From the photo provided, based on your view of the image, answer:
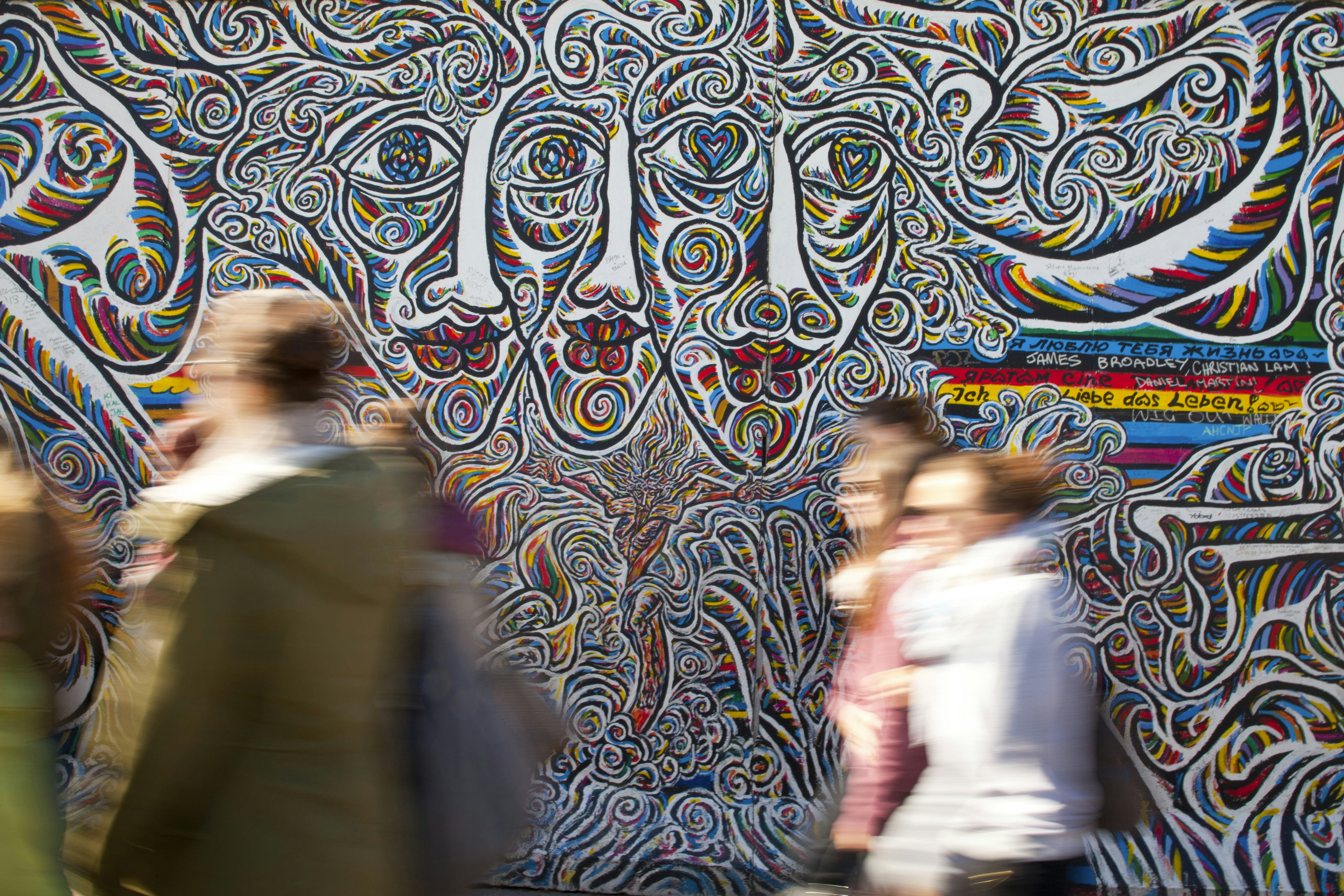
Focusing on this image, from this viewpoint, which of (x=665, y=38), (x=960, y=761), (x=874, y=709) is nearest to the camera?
(x=960, y=761)

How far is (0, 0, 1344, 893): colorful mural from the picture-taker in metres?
3.11

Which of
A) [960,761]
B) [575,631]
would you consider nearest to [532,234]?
[575,631]

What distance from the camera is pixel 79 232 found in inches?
138

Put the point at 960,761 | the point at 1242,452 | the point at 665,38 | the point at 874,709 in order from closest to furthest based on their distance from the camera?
1. the point at 960,761
2. the point at 874,709
3. the point at 1242,452
4. the point at 665,38

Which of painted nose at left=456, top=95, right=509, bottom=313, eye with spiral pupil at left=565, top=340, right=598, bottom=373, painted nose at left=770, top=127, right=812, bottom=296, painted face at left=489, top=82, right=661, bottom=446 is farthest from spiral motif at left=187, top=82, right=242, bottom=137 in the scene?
painted nose at left=770, top=127, right=812, bottom=296

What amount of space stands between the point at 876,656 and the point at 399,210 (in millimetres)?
2559

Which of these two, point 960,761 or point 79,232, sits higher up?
point 79,232

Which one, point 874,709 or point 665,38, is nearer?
point 874,709

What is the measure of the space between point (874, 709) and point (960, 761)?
0.72ft

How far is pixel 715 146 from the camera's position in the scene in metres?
3.36

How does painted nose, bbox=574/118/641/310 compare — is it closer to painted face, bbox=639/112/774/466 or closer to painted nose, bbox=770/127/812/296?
painted face, bbox=639/112/774/466

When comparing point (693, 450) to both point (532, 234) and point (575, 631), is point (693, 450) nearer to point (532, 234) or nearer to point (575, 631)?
point (575, 631)

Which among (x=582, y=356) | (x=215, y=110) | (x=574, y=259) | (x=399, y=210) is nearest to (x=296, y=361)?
(x=582, y=356)

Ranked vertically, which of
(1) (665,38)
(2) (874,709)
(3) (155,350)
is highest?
(1) (665,38)
